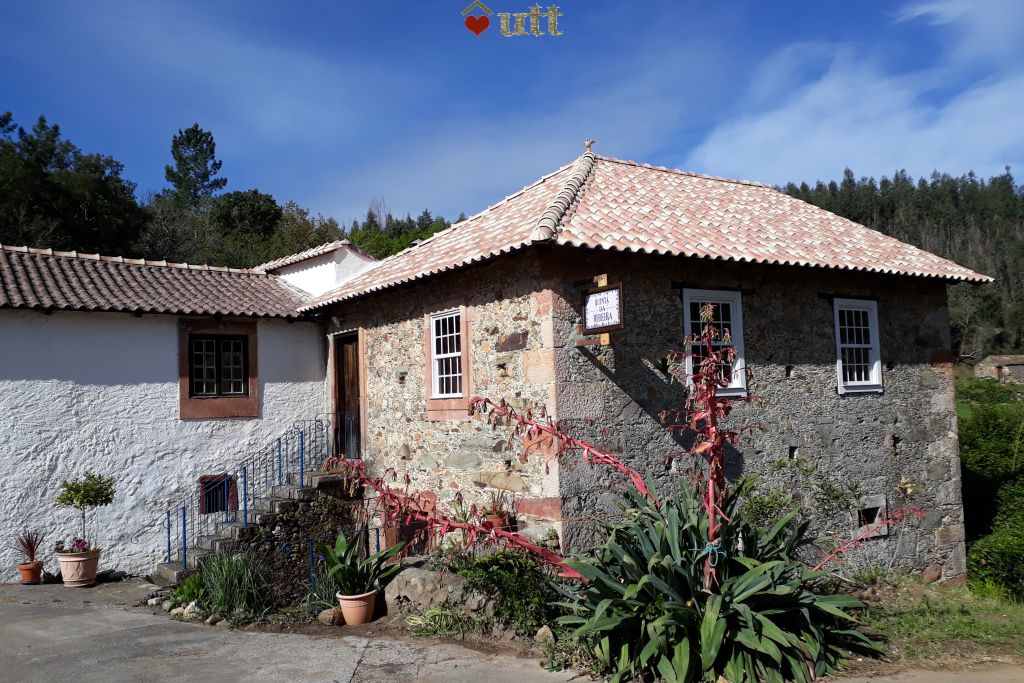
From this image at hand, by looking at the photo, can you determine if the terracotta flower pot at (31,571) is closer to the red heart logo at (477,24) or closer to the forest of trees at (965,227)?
the red heart logo at (477,24)

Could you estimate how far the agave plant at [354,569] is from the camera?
8102mm

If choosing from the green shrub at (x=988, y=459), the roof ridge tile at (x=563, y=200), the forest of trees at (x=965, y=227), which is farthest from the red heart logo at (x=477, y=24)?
the forest of trees at (x=965, y=227)

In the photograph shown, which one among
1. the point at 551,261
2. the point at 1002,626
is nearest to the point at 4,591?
the point at 551,261

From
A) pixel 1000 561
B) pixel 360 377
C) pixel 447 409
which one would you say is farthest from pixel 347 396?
pixel 1000 561

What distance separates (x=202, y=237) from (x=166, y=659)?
2808 cm

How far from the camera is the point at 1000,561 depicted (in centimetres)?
1144

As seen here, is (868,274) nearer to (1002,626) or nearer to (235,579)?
(1002,626)

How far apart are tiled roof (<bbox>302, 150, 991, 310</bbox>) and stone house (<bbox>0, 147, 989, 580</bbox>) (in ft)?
0.20

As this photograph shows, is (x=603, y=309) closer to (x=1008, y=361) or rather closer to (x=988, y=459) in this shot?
(x=988, y=459)

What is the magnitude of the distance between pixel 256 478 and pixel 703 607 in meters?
8.82

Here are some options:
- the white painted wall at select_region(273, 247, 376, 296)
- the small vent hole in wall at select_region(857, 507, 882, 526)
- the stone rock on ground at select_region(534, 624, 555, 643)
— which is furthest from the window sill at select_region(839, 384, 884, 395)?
the white painted wall at select_region(273, 247, 376, 296)

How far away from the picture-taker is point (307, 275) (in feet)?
47.0

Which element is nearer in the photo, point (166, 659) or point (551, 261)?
point (166, 659)

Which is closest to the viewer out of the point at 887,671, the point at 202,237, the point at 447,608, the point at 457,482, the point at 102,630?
the point at 887,671
